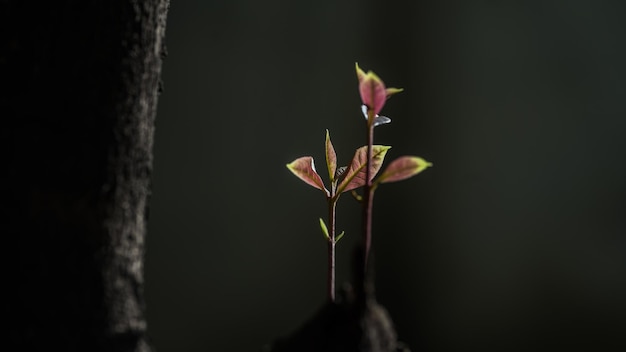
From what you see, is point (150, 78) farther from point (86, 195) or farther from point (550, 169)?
point (550, 169)

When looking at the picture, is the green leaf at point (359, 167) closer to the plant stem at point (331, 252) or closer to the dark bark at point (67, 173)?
the plant stem at point (331, 252)

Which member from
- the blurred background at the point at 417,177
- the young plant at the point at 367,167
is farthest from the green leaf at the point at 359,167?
the blurred background at the point at 417,177

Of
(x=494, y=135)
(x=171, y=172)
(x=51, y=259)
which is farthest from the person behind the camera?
(x=494, y=135)

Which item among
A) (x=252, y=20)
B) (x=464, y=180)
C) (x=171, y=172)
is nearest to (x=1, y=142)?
(x=171, y=172)

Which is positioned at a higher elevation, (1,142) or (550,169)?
(1,142)

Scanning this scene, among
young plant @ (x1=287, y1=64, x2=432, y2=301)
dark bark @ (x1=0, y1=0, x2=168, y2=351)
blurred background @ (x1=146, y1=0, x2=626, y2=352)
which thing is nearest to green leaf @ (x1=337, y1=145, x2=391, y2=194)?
young plant @ (x1=287, y1=64, x2=432, y2=301)

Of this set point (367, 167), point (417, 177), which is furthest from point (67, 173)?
point (417, 177)

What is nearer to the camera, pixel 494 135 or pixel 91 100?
pixel 91 100
